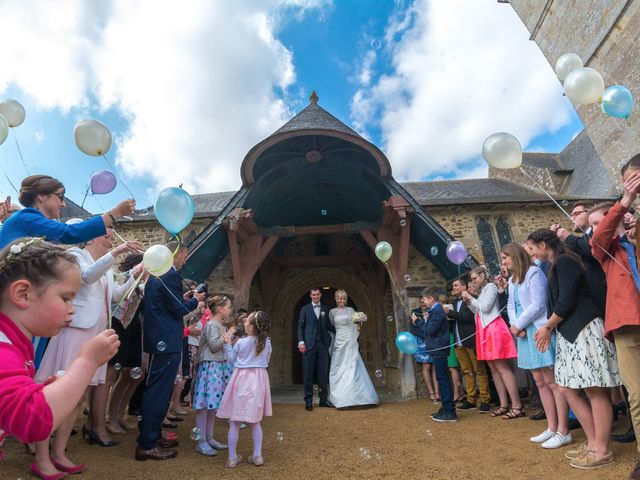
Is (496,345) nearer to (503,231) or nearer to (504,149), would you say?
(504,149)

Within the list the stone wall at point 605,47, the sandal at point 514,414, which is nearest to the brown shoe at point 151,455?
the sandal at point 514,414

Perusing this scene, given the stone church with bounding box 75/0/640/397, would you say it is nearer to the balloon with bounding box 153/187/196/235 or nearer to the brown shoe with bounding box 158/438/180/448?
the brown shoe with bounding box 158/438/180/448

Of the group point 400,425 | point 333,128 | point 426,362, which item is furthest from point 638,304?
point 333,128

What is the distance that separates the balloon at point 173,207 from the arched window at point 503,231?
957cm

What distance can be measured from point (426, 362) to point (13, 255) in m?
5.84

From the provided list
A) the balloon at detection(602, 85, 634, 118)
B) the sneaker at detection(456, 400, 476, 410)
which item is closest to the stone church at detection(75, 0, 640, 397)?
the sneaker at detection(456, 400, 476, 410)

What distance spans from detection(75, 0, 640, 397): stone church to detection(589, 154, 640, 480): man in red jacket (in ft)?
12.3

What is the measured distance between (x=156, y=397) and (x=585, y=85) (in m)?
4.58

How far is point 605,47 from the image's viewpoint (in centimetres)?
902

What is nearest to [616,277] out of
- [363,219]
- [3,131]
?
[3,131]

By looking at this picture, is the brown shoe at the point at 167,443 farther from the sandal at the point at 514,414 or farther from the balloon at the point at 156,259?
the sandal at the point at 514,414

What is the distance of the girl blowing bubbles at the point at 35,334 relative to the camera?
37.5 inches

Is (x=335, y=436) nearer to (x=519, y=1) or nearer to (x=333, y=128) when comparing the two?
(x=333, y=128)

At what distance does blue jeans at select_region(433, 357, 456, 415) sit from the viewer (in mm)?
4430
